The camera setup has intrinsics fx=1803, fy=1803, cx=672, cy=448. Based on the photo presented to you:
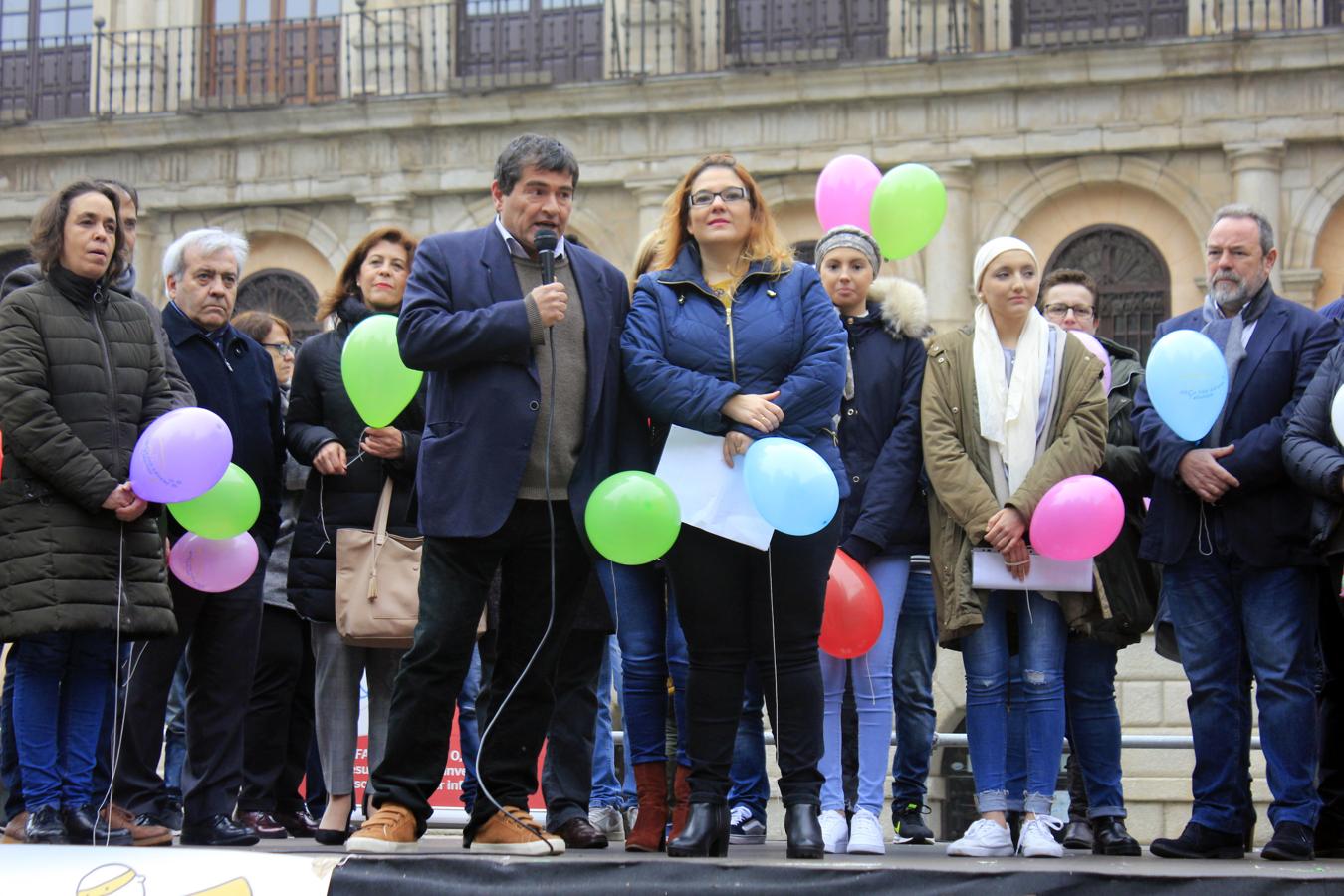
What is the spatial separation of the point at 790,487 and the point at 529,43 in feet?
47.5

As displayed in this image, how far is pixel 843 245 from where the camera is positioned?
662 cm

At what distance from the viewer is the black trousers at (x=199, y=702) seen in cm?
641

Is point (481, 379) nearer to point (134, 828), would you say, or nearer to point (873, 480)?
point (873, 480)

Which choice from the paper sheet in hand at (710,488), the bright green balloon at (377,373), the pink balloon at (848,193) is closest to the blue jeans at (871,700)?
the paper sheet in hand at (710,488)

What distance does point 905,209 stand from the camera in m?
7.06

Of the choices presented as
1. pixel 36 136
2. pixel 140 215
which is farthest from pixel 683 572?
pixel 36 136

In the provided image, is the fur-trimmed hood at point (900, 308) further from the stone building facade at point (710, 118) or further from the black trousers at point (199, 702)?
the stone building facade at point (710, 118)

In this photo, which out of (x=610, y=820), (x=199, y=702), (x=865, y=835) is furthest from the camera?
(x=610, y=820)

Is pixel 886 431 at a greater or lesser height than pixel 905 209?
lesser

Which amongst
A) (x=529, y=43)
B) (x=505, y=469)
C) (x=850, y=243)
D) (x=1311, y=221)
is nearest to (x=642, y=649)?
(x=505, y=469)

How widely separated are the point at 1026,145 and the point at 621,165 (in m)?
3.92

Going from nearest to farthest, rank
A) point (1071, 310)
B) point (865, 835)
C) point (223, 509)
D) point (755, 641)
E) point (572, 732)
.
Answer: point (755, 641)
point (865, 835)
point (572, 732)
point (223, 509)
point (1071, 310)

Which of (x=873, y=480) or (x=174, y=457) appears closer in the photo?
(x=174, y=457)

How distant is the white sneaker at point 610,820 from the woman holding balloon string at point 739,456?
4.82 feet
